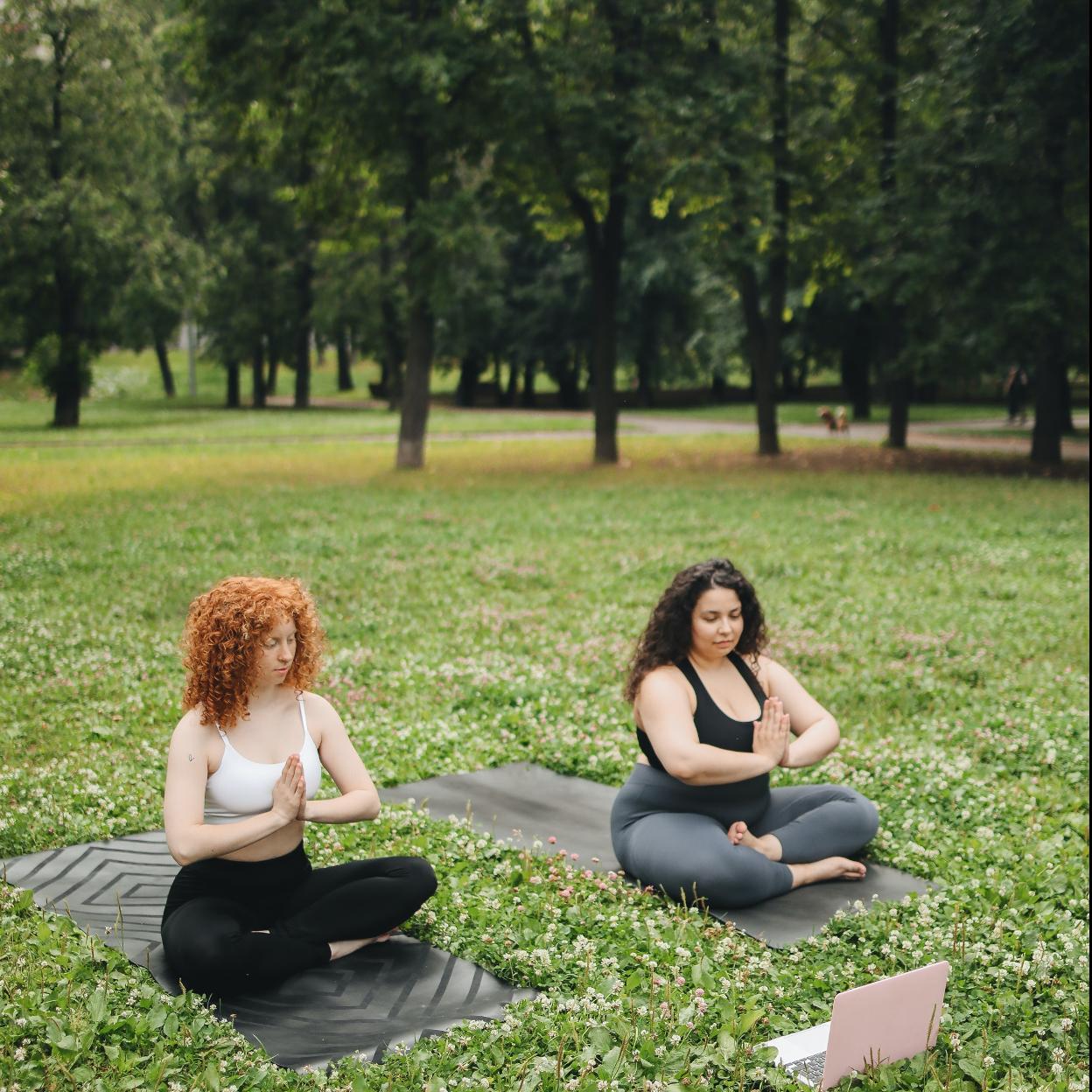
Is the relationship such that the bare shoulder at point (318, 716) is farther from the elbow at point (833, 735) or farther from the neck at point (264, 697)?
the elbow at point (833, 735)

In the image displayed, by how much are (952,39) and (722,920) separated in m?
22.4

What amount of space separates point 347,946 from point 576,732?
11.6 feet

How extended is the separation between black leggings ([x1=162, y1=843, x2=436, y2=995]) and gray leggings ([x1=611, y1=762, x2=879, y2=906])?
1152 mm

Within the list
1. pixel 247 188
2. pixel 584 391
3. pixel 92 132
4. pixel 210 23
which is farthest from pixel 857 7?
pixel 584 391

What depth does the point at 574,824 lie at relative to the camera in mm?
6828

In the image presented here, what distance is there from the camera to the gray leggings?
5.69 metres

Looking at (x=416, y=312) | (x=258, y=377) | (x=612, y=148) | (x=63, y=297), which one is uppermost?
(x=612, y=148)

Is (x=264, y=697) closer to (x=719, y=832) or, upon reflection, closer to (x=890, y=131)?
(x=719, y=832)

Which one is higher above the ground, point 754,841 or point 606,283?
point 606,283

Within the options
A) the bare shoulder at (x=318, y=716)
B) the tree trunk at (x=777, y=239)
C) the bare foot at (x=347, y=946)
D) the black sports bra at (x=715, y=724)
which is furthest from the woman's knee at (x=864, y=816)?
the tree trunk at (x=777, y=239)

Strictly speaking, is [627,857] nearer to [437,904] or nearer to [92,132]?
[437,904]

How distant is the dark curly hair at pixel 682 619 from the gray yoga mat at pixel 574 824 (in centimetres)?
104

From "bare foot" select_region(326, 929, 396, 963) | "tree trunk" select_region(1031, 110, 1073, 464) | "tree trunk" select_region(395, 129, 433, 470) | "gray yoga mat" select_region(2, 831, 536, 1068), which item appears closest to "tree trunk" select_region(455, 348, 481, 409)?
"tree trunk" select_region(395, 129, 433, 470)

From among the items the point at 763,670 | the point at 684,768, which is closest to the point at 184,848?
the point at 684,768
